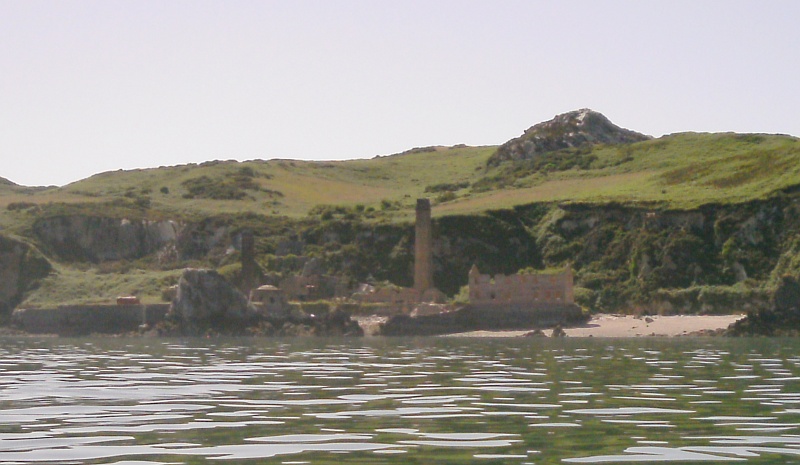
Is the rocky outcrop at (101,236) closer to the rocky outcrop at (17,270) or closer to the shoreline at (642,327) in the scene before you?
the rocky outcrop at (17,270)

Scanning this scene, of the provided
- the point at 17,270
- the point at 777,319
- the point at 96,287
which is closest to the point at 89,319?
the point at 96,287

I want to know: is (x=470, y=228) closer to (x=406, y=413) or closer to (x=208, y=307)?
(x=208, y=307)

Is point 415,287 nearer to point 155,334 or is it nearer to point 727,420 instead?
point 155,334

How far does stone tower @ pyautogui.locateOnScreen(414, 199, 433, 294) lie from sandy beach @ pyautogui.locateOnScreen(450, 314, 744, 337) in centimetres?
2514

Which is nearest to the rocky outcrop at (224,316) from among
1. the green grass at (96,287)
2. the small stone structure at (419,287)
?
the small stone structure at (419,287)

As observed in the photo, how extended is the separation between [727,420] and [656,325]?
83960mm

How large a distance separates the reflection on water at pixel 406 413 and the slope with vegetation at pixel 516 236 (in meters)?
70.5

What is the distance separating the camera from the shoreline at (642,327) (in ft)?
349

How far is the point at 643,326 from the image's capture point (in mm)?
110875

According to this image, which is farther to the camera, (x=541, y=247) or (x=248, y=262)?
(x=541, y=247)

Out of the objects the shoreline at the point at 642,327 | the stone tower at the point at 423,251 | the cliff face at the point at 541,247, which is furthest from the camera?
the stone tower at the point at 423,251

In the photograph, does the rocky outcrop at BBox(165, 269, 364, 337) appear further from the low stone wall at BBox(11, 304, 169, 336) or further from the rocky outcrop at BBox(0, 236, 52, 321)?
the rocky outcrop at BBox(0, 236, 52, 321)

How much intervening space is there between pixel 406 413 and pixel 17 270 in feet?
405

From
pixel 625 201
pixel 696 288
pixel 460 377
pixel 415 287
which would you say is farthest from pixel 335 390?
pixel 625 201
